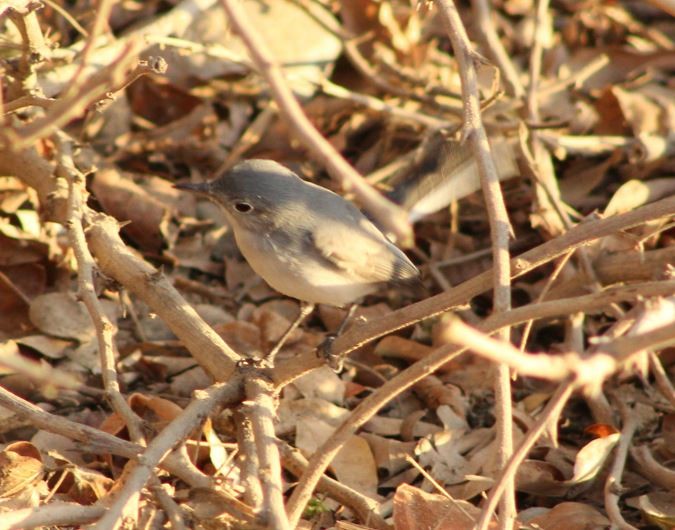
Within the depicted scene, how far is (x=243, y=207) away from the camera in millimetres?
4699

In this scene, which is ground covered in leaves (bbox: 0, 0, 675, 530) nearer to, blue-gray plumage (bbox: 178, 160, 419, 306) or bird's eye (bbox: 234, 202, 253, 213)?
blue-gray plumage (bbox: 178, 160, 419, 306)

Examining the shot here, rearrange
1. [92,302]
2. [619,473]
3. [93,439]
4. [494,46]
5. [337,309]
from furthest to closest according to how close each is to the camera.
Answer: [494,46] → [337,309] → [619,473] → [92,302] → [93,439]

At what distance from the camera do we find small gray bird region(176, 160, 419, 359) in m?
4.56

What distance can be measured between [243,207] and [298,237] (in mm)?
307

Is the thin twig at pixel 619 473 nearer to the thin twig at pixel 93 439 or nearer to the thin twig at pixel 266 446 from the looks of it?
the thin twig at pixel 266 446

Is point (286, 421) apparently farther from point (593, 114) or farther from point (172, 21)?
point (593, 114)

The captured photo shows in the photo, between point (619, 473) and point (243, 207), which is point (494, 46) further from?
point (619, 473)

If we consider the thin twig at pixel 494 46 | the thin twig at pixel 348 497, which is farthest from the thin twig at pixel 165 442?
the thin twig at pixel 494 46

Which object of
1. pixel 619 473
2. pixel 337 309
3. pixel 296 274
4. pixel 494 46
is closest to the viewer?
pixel 619 473

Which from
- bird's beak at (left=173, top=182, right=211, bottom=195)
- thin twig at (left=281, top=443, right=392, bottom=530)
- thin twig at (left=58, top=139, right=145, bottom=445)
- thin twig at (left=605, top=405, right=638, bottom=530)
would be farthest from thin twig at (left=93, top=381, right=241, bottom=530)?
thin twig at (left=605, top=405, right=638, bottom=530)

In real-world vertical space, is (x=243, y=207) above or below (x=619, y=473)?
above

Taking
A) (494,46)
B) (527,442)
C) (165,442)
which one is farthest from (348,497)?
(494,46)

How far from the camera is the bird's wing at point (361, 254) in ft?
15.2

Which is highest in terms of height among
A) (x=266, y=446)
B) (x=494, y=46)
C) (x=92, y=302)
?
(x=494, y=46)
